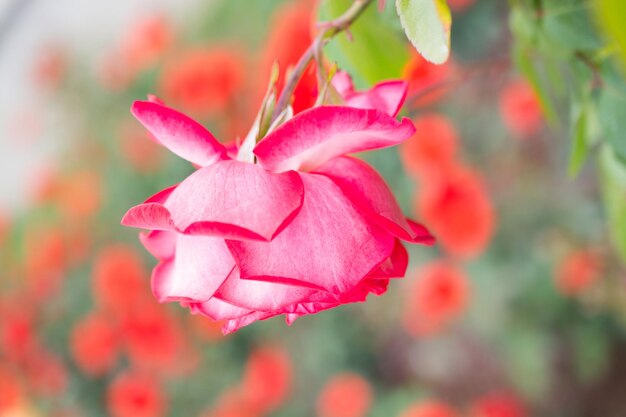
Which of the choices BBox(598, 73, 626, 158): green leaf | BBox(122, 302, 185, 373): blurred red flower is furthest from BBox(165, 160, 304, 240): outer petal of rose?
BBox(122, 302, 185, 373): blurred red flower

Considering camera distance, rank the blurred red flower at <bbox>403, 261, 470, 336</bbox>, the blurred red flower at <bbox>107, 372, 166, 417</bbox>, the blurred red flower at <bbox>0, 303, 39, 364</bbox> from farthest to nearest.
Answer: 1. the blurred red flower at <bbox>0, 303, 39, 364</bbox>
2. the blurred red flower at <bbox>107, 372, 166, 417</bbox>
3. the blurred red flower at <bbox>403, 261, 470, 336</bbox>

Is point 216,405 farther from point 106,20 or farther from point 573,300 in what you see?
point 106,20

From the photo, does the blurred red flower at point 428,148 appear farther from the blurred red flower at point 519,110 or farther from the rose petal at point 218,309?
the rose petal at point 218,309

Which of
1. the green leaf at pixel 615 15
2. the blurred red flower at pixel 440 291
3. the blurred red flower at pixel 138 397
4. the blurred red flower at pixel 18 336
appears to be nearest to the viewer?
the green leaf at pixel 615 15


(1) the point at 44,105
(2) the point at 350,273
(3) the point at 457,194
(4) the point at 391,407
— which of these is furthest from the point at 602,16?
(1) the point at 44,105

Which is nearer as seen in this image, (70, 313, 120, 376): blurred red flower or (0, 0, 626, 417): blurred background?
(0, 0, 626, 417): blurred background

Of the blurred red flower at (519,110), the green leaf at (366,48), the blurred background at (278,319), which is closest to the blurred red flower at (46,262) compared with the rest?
the blurred background at (278,319)

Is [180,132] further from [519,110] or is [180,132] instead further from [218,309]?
[519,110]

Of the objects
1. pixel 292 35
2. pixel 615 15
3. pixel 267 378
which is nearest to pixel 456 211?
pixel 292 35

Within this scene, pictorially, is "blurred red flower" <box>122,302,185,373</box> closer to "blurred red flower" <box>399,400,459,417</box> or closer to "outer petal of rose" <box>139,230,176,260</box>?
"blurred red flower" <box>399,400,459,417</box>
